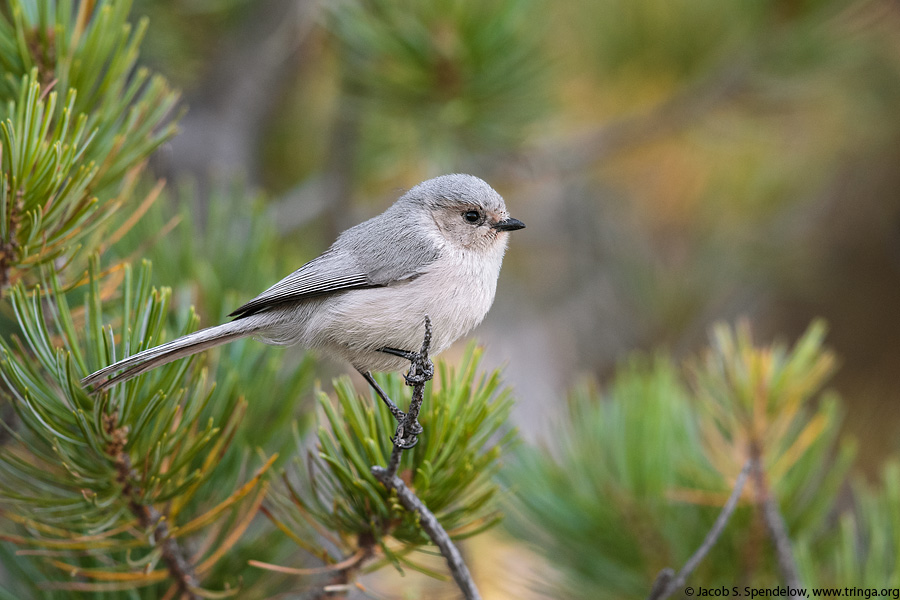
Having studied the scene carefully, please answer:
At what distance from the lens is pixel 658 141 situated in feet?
10.8

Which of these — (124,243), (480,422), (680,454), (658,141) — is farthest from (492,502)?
(658,141)

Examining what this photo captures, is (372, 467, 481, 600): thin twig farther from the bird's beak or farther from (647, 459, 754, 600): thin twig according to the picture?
the bird's beak

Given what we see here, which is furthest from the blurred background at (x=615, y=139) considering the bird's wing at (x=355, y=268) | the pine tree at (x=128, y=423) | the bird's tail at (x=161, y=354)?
the pine tree at (x=128, y=423)

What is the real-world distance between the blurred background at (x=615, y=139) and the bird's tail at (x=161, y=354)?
0.45 m

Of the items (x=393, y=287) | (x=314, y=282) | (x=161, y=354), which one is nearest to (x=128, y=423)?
(x=161, y=354)

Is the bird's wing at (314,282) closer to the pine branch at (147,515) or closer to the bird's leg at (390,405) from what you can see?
the bird's leg at (390,405)

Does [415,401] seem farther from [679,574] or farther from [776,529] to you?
[776,529]

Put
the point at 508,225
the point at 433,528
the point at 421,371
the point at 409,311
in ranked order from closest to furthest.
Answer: the point at 433,528, the point at 421,371, the point at 409,311, the point at 508,225

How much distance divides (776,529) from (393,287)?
971 millimetres

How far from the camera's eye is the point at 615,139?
Answer: 8.83ft

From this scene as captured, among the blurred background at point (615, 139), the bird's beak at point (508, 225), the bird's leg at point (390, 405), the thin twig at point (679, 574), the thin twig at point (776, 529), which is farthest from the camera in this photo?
the blurred background at point (615, 139)

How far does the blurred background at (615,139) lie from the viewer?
2.25m

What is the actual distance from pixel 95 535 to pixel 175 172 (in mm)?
1514

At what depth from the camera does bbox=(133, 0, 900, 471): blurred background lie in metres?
2.25
